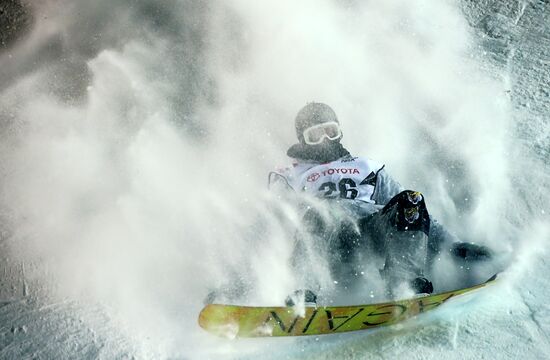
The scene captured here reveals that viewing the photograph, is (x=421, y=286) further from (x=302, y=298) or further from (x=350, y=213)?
(x=350, y=213)

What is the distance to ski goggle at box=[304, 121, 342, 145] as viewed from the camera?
13.2 ft

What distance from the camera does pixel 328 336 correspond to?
3.04 metres

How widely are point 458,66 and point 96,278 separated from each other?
4946mm

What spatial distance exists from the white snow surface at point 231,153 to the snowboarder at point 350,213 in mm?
314

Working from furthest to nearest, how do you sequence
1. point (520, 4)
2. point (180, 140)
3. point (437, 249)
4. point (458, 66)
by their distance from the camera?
1. point (520, 4)
2. point (458, 66)
3. point (180, 140)
4. point (437, 249)

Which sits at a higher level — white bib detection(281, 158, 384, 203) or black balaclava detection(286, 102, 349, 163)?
black balaclava detection(286, 102, 349, 163)

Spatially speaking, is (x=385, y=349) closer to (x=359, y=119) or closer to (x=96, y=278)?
(x=96, y=278)

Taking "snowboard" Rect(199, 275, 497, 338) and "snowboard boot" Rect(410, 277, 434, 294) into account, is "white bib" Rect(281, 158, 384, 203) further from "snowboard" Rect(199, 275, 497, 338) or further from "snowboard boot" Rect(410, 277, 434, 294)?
"snowboard" Rect(199, 275, 497, 338)

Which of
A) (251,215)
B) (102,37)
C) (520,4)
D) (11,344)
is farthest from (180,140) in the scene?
(520,4)

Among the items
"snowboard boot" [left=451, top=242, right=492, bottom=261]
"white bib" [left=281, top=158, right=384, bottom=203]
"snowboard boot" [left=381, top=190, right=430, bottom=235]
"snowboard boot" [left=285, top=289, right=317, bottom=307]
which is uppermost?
"white bib" [left=281, top=158, right=384, bottom=203]

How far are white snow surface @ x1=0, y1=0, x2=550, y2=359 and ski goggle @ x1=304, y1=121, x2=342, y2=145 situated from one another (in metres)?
0.67

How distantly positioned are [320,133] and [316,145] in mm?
108

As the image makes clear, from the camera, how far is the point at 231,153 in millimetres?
5629

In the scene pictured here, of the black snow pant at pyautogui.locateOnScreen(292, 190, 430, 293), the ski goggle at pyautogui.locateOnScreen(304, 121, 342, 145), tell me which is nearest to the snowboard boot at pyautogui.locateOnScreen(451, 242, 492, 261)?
the black snow pant at pyautogui.locateOnScreen(292, 190, 430, 293)
